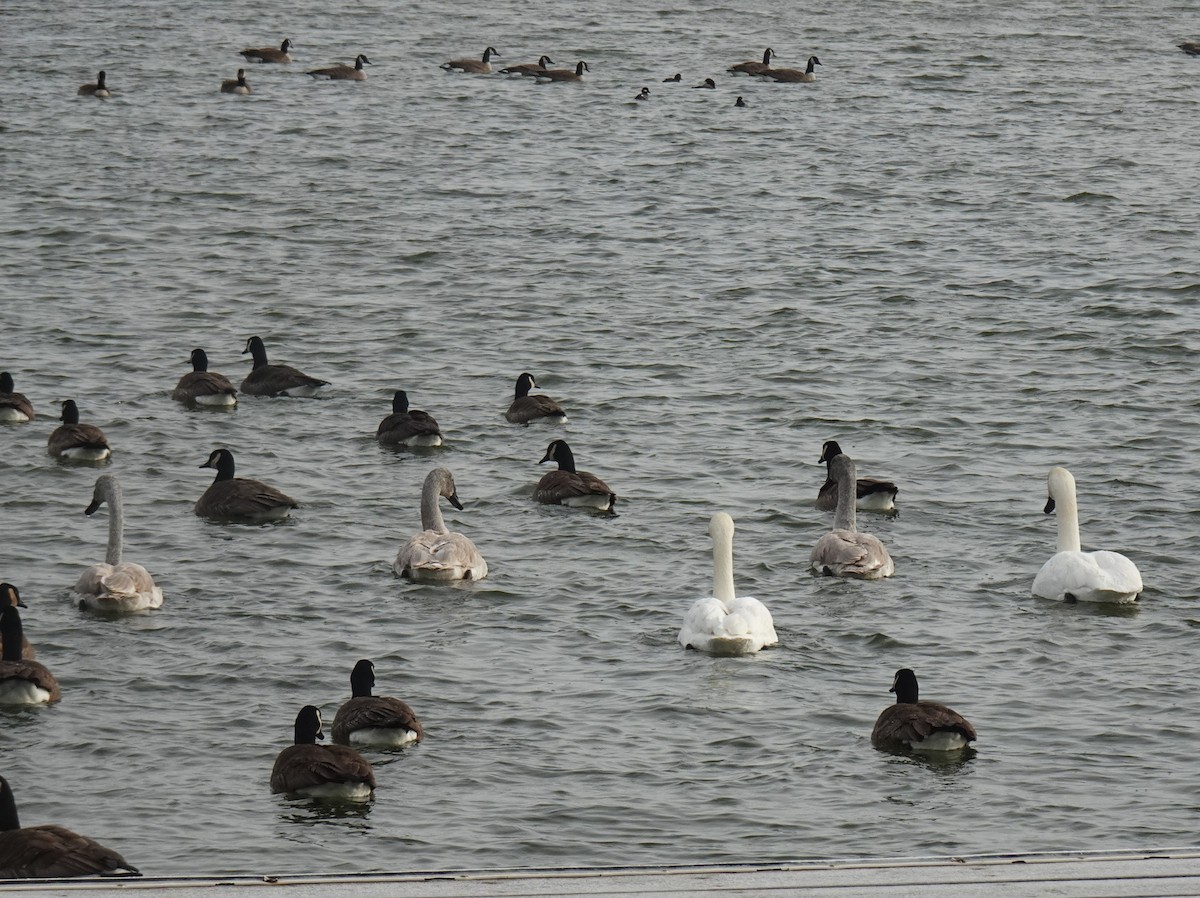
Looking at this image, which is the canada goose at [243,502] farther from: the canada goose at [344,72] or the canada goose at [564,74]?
the canada goose at [564,74]

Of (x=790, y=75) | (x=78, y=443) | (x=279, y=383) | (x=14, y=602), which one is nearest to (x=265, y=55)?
(x=790, y=75)

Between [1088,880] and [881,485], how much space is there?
13.7 meters

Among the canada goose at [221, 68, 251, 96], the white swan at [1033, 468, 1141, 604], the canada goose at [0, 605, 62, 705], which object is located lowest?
the canada goose at [0, 605, 62, 705]

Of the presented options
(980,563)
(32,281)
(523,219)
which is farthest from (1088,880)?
(523,219)

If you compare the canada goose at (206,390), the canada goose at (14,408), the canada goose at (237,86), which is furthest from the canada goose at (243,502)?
the canada goose at (237,86)

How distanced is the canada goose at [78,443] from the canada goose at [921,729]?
1094 cm

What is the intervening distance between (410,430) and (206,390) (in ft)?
11.0

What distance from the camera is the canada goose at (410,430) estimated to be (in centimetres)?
2341

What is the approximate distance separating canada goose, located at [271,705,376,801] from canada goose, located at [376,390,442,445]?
956cm

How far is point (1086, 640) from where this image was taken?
1762 centimetres

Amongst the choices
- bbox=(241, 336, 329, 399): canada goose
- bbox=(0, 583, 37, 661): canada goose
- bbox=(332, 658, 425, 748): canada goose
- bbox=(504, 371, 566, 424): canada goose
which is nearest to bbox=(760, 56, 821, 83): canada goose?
bbox=(241, 336, 329, 399): canada goose

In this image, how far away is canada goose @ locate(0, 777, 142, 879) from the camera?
11773 millimetres

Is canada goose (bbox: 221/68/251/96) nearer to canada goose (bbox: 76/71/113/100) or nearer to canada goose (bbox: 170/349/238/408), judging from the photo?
canada goose (bbox: 76/71/113/100)

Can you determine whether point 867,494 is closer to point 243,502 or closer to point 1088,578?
point 1088,578
